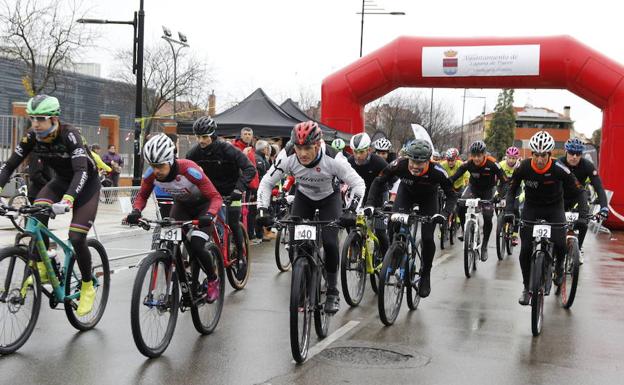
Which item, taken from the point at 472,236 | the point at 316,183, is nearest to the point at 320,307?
the point at 316,183

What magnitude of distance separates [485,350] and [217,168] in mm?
4066

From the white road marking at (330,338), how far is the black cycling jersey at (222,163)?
2.40 metres

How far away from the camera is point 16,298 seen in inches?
223

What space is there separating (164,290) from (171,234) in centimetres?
45

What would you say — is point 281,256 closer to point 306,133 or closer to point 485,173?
point 485,173

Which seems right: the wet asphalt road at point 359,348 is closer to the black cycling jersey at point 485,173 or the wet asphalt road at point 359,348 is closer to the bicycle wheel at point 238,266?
the bicycle wheel at point 238,266

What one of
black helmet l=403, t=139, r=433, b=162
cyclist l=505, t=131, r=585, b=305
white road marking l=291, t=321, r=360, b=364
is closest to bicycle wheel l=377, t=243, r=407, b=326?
white road marking l=291, t=321, r=360, b=364

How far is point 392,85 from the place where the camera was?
70.3ft

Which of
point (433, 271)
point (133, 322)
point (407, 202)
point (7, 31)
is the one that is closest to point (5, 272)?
point (133, 322)

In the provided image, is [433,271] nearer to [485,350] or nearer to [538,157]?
[538,157]

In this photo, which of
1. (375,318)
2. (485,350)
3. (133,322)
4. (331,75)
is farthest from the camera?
(331,75)

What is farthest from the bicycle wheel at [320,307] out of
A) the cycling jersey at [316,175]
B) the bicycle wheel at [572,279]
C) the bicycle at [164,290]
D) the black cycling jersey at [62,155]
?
the bicycle wheel at [572,279]

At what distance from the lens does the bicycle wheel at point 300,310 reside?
18.3 feet

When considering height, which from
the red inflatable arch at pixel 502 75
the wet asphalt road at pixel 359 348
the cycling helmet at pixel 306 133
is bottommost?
the wet asphalt road at pixel 359 348
